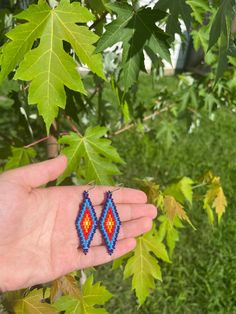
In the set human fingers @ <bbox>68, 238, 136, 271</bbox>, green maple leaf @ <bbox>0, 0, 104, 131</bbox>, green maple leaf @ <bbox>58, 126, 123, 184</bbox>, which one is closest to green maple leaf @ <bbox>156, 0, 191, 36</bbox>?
green maple leaf @ <bbox>0, 0, 104, 131</bbox>

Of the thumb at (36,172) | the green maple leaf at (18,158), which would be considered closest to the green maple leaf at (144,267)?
the thumb at (36,172)

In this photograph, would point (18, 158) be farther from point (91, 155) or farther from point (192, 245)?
point (192, 245)

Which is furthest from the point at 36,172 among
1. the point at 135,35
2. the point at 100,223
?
the point at 135,35

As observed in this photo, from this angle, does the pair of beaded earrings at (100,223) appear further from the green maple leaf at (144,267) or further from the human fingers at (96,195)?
the green maple leaf at (144,267)

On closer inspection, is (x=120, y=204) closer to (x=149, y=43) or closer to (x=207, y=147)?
(x=149, y=43)

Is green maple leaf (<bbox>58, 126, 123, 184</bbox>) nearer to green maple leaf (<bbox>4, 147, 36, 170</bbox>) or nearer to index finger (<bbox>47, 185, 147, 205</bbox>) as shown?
index finger (<bbox>47, 185, 147, 205</bbox>)
